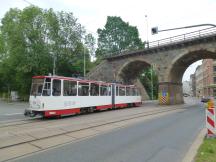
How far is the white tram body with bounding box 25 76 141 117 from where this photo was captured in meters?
14.3

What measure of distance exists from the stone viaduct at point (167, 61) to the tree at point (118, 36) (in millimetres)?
18141

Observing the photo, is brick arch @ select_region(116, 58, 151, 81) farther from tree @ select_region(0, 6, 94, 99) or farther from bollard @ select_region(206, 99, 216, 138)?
bollard @ select_region(206, 99, 216, 138)

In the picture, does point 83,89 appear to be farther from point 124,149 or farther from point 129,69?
point 129,69

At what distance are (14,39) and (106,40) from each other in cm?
2868

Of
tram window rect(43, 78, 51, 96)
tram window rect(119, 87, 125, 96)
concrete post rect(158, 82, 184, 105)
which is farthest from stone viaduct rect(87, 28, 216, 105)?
tram window rect(43, 78, 51, 96)

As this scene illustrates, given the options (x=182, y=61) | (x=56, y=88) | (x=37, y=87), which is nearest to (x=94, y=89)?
(x=56, y=88)

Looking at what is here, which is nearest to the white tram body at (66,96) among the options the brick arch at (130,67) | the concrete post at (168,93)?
the concrete post at (168,93)

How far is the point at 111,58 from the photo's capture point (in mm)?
43594

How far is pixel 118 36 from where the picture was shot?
201 feet

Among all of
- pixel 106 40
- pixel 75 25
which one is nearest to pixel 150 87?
pixel 106 40

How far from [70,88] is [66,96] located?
2.59 ft

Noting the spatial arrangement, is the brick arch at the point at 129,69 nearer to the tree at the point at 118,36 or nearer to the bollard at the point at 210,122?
the tree at the point at 118,36

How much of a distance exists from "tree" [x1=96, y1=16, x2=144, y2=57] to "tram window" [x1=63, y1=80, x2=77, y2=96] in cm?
4447

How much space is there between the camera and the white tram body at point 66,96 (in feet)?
47.1
